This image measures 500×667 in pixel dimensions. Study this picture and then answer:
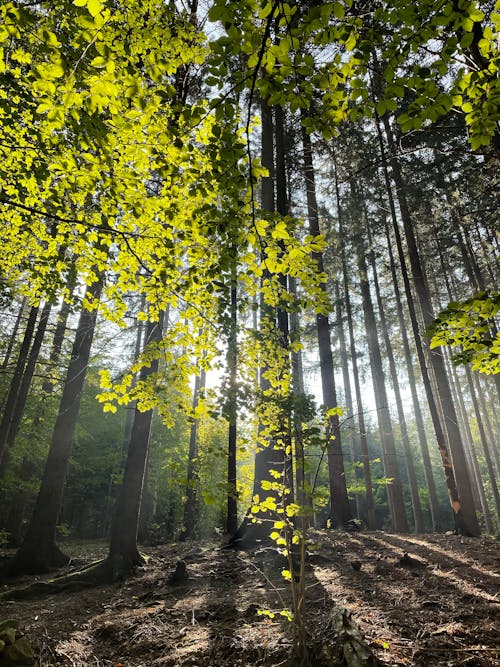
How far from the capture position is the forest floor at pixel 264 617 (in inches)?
121

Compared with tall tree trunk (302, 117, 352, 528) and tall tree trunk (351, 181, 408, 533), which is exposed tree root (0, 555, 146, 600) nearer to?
tall tree trunk (302, 117, 352, 528)

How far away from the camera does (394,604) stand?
13.4ft

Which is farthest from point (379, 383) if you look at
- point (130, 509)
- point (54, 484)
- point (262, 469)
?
point (54, 484)

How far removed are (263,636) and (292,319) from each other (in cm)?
1637

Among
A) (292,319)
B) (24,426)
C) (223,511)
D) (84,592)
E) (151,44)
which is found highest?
(292,319)

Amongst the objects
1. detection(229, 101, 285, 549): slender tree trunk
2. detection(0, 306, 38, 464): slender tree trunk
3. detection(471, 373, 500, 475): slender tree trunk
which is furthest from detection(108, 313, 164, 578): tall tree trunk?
detection(471, 373, 500, 475): slender tree trunk

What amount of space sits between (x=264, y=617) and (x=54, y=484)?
7.12 meters

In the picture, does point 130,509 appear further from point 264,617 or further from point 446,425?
point 446,425

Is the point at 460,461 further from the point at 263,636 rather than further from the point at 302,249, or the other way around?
the point at 302,249

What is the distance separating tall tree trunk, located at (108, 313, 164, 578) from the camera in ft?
24.2

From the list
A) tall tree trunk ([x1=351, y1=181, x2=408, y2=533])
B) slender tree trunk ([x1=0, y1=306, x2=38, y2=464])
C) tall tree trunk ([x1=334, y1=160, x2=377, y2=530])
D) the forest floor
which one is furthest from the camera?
tall tree trunk ([x1=351, y1=181, x2=408, y2=533])

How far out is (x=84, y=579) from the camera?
6617 mm

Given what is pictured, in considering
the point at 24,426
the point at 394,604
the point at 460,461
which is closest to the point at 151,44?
the point at 394,604

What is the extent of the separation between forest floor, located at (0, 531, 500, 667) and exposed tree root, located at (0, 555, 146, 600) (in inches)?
8.4
